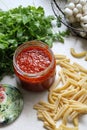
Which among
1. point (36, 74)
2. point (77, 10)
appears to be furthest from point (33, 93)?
point (77, 10)

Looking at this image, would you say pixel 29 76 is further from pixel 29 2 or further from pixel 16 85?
pixel 29 2

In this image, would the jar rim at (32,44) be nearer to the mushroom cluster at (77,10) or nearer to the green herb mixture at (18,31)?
the green herb mixture at (18,31)

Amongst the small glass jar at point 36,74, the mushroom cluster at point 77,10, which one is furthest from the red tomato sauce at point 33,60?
the mushroom cluster at point 77,10

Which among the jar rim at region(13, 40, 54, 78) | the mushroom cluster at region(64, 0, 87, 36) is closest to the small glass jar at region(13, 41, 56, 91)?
the jar rim at region(13, 40, 54, 78)

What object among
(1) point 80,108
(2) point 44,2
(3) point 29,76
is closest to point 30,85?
(3) point 29,76

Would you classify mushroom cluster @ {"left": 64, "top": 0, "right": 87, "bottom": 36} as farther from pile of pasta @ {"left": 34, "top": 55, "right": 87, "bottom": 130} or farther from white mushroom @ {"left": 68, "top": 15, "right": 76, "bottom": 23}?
pile of pasta @ {"left": 34, "top": 55, "right": 87, "bottom": 130}

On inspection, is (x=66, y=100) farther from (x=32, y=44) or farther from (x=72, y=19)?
(x=72, y=19)
